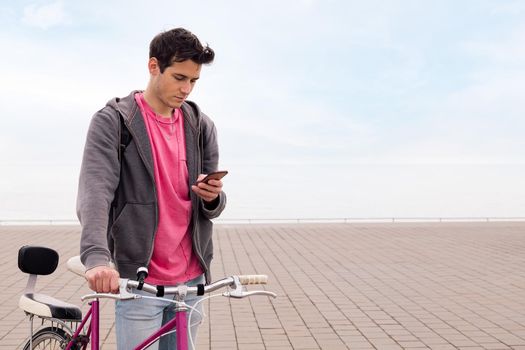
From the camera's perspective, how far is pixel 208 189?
2604 millimetres

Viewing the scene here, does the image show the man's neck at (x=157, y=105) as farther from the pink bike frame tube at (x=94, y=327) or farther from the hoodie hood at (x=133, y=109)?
the pink bike frame tube at (x=94, y=327)

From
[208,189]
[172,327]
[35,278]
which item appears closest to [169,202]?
[208,189]

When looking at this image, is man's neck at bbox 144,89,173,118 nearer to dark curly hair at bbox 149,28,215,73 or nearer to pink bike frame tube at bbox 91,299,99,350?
dark curly hair at bbox 149,28,215,73

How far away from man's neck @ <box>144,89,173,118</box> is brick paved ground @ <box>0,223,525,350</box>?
3.17m

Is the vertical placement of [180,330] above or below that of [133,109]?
below

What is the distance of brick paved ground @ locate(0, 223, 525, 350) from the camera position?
5941 millimetres

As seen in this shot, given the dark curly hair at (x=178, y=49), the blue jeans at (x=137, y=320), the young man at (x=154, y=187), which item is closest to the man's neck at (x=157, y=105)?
the young man at (x=154, y=187)

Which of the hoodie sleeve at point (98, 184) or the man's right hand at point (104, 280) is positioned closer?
the man's right hand at point (104, 280)

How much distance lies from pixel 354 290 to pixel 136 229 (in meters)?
5.63

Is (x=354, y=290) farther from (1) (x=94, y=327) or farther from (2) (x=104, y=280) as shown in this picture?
(2) (x=104, y=280)

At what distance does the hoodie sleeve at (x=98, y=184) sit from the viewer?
8.07 feet

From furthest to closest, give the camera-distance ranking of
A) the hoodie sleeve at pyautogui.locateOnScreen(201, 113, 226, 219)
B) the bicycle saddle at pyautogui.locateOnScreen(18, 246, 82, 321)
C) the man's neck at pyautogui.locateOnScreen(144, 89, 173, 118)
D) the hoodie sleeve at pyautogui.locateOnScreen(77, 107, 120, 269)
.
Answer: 1. the bicycle saddle at pyautogui.locateOnScreen(18, 246, 82, 321)
2. the hoodie sleeve at pyautogui.locateOnScreen(201, 113, 226, 219)
3. the man's neck at pyautogui.locateOnScreen(144, 89, 173, 118)
4. the hoodie sleeve at pyautogui.locateOnScreen(77, 107, 120, 269)

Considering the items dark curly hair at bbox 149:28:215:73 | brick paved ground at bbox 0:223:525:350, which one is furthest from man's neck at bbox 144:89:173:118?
brick paved ground at bbox 0:223:525:350

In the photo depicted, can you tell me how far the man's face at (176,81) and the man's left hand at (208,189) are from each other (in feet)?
1.08
